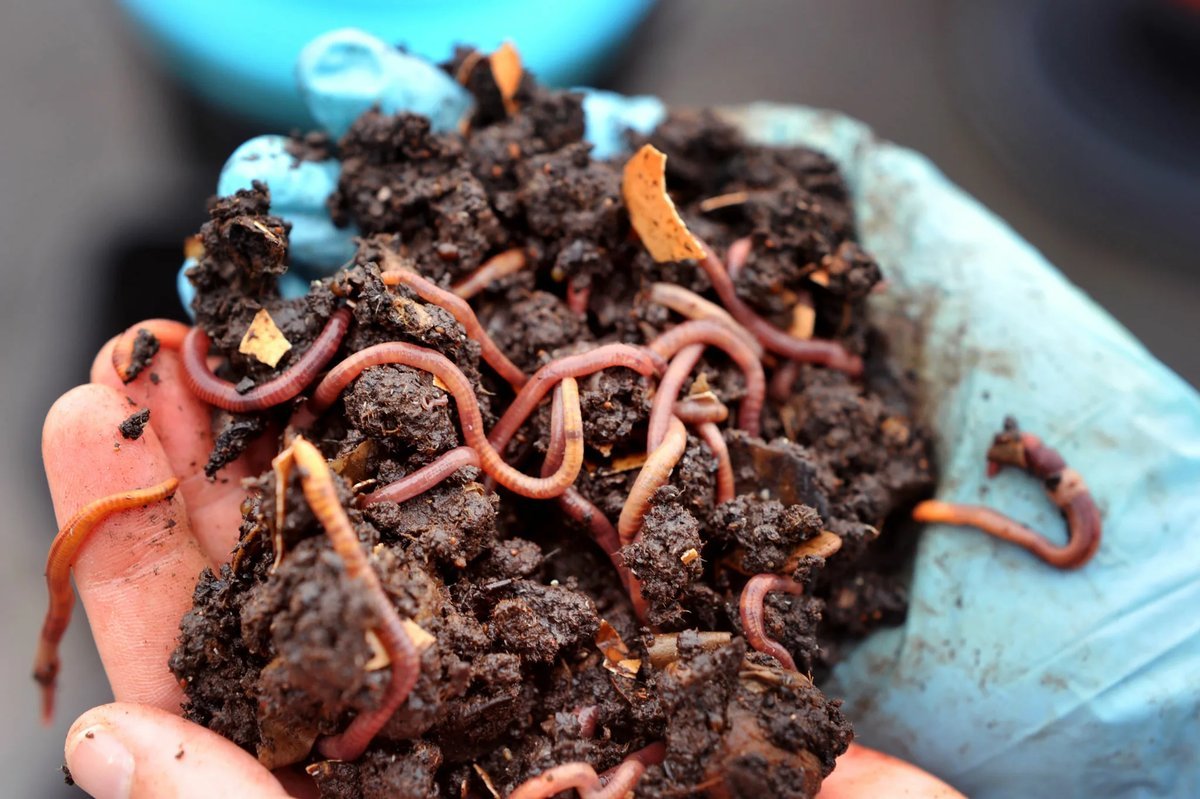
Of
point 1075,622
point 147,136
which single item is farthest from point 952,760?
point 147,136

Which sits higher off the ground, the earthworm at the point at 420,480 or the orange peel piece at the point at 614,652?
the earthworm at the point at 420,480

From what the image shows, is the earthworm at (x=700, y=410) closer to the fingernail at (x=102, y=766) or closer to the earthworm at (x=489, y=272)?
the earthworm at (x=489, y=272)

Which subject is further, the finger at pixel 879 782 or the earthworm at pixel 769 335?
the earthworm at pixel 769 335

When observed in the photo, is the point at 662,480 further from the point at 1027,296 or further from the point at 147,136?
the point at 147,136

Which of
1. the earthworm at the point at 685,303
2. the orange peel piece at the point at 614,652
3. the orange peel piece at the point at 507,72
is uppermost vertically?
the orange peel piece at the point at 507,72

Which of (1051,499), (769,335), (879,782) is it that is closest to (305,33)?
(769,335)

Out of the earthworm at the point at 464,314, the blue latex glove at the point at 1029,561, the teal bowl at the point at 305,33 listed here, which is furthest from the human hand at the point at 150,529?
the teal bowl at the point at 305,33

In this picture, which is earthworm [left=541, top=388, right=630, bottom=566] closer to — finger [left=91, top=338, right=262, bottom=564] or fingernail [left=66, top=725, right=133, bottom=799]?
finger [left=91, top=338, right=262, bottom=564]

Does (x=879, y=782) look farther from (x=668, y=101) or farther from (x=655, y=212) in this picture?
(x=668, y=101)
